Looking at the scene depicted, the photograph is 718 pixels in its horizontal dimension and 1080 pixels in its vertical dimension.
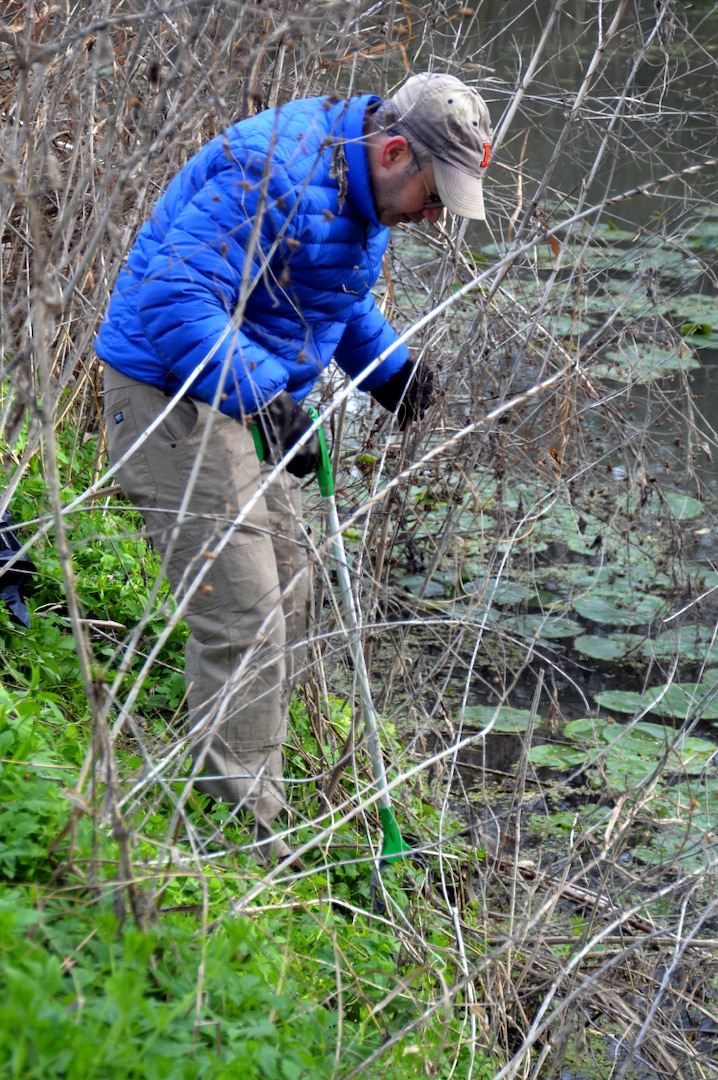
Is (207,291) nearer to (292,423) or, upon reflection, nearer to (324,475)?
(292,423)

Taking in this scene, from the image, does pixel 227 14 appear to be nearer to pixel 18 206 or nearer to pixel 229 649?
pixel 18 206

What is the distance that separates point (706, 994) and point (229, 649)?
5.21ft

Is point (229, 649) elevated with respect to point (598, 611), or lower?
elevated

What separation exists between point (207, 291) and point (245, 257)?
22cm

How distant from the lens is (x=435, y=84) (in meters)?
2.49

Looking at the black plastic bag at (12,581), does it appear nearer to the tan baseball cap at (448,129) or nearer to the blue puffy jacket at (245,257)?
the blue puffy jacket at (245,257)

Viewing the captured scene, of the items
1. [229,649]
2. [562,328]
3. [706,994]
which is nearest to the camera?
[229,649]

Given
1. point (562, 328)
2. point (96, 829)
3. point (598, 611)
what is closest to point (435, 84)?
point (96, 829)

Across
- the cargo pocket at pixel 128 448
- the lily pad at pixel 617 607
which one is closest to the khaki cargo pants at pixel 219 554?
the cargo pocket at pixel 128 448

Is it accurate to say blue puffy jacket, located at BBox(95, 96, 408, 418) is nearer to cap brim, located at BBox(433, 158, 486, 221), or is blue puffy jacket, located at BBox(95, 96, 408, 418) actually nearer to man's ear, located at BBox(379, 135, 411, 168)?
man's ear, located at BBox(379, 135, 411, 168)

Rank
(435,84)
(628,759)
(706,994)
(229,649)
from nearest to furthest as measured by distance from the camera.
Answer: (435,84) → (229,649) → (706,994) → (628,759)

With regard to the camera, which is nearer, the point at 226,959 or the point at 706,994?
the point at 226,959

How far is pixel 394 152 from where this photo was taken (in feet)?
8.25

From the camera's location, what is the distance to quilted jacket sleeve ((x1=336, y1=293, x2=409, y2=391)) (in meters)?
3.13
